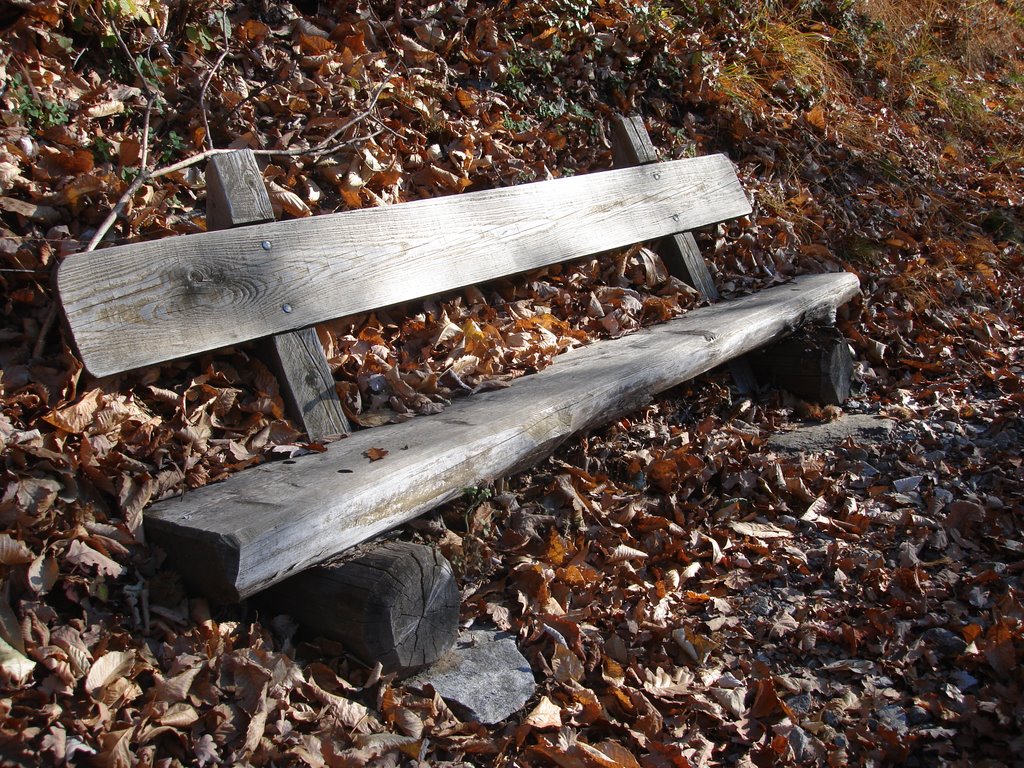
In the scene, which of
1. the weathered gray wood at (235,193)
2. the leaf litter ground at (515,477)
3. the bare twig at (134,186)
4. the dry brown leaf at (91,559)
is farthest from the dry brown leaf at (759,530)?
the bare twig at (134,186)

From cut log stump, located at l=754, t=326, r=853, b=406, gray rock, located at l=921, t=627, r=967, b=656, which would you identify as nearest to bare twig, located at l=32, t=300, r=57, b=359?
gray rock, located at l=921, t=627, r=967, b=656

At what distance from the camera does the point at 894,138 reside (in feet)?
21.4

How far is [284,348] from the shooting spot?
282 cm

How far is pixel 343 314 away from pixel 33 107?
3.90 feet

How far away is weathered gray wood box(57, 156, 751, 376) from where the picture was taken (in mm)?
2428

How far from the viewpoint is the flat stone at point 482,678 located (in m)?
2.28

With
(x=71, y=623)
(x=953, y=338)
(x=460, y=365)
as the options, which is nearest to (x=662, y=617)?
(x=460, y=365)

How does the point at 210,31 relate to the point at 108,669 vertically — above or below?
above

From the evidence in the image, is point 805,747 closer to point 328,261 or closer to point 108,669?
point 108,669

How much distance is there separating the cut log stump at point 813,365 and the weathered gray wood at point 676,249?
13 cm

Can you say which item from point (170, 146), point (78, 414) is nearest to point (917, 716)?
point (78, 414)

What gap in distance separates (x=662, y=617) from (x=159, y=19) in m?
2.80

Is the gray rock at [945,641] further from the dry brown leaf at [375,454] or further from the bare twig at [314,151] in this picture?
the bare twig at [314,151]

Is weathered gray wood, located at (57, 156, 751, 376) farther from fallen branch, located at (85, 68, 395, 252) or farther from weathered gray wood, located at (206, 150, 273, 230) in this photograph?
fallen branch, located at (85, 68, 395, 252)
